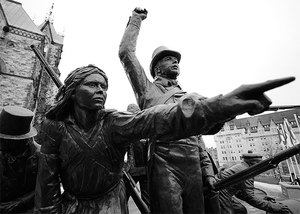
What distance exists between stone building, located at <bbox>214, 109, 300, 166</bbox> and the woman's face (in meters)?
48.2

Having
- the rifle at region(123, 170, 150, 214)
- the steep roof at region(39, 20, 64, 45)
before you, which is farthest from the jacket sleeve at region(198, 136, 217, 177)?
the steep roof at region(39, 20, 64, 45)

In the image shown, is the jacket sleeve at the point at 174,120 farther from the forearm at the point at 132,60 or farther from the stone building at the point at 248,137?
the stone building at the point at 248,137

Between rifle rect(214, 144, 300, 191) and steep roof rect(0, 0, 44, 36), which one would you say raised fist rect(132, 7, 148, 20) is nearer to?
rifle rect(214, 144, 300, 191)

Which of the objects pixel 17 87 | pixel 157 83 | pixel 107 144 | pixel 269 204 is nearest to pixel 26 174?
pixel 107 144

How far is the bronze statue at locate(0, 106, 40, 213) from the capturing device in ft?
6.20

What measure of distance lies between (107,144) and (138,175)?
99 centimetres

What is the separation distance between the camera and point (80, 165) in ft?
5.46

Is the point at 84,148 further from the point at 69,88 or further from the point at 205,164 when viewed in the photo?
the point at 205,164

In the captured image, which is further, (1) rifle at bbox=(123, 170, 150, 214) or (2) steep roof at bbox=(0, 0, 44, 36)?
(2) steep roof at bbox=(0, 0, 44, 36)

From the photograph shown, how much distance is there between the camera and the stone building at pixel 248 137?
150ft

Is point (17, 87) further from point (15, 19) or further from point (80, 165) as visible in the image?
point (80, 165)

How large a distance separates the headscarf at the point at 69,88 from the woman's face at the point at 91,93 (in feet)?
0.15

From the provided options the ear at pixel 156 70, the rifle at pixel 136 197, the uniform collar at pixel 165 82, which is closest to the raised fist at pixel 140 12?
the ear at pixel 156 70

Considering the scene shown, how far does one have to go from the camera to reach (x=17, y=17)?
1955 centimetres
